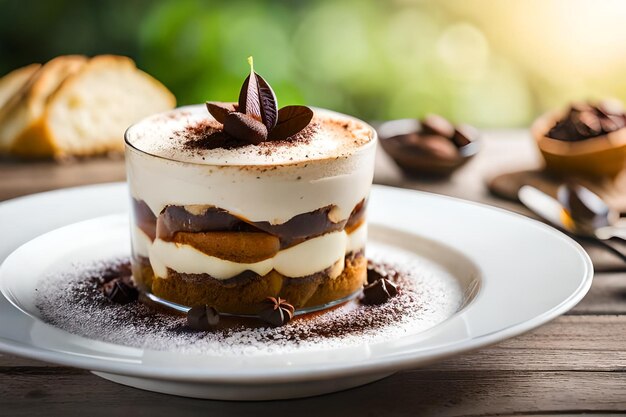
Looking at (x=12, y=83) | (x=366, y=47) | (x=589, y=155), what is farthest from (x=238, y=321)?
(x=366, y=47)

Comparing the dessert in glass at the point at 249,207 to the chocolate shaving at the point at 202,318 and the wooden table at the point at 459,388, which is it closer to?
the chocolate shaving at the point at 202,318

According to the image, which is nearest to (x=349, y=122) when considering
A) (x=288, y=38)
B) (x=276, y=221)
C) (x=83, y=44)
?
(x=276, y=221)

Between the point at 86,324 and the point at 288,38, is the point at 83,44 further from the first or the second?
the point at 86,324

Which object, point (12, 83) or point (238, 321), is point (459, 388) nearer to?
point (238, 321)

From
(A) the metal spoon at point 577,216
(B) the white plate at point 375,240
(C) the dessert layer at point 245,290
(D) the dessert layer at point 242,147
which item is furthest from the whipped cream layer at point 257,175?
(A) the metal spoon at point 577,216

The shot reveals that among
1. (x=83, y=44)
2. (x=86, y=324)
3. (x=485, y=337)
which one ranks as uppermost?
(x=485, y=337)
